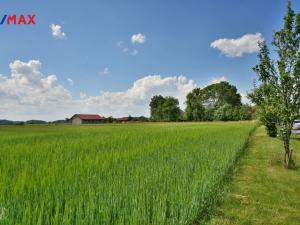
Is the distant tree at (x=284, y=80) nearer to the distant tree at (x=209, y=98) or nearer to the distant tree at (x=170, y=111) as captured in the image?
the distant tree at (x=209, y=98)

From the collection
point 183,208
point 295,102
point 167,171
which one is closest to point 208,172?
point 167,171

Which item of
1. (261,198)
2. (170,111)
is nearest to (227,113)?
(170,111)

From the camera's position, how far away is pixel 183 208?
3.95 metres

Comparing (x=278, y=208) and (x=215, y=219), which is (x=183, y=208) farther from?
(x=278, y=208)

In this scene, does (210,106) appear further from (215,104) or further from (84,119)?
(84,119)

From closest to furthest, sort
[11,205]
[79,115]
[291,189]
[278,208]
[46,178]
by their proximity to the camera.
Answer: [11,205] → [46,178] → [278,208] → [291,189] → [79,115]

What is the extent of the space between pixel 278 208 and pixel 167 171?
90.8 inches

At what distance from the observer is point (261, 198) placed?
597 cm

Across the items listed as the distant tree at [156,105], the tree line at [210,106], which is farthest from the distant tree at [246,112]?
the distant tree at [156,105]

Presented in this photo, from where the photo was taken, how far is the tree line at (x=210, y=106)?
75.8 meters

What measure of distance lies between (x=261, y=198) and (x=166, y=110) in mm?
89444

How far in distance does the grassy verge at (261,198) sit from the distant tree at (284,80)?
62.3 inches

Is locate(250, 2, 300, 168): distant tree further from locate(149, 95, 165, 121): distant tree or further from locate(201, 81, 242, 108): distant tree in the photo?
locate(149, 95, 165, 121): distant tree

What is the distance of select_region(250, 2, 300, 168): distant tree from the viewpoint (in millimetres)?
8672
